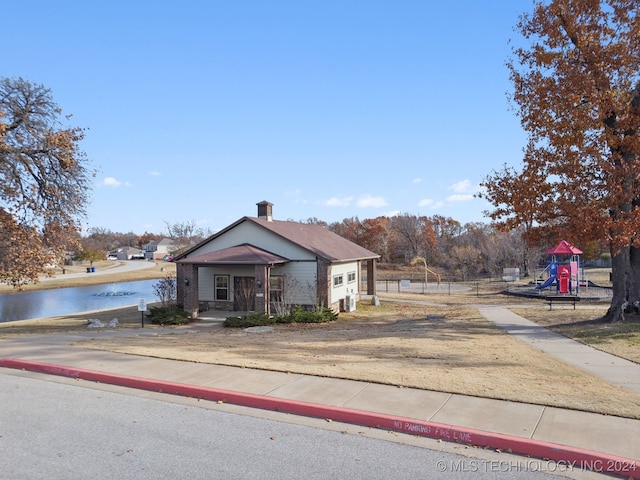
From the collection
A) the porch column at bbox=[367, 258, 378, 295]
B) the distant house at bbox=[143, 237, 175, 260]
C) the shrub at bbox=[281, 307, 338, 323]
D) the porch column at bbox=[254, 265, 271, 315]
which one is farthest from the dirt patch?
the distant house at bbox=[143, 237, 175, 260]

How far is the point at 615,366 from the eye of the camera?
Result: 9.92 metres

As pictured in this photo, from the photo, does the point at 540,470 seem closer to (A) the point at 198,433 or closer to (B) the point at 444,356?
(A) the point at 198,433

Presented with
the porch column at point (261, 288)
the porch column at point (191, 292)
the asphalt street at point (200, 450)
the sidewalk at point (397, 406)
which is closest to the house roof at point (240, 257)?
the porch column at point (261, 288)

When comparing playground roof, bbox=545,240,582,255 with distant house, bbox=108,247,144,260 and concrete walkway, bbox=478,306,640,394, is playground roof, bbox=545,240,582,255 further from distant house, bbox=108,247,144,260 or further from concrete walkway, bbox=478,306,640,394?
distant house, bbox=108,247,144,260

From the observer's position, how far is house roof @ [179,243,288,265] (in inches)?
950

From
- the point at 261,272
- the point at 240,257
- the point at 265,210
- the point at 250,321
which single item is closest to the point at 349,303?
the point at 261,272

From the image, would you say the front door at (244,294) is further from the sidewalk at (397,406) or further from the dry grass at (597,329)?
the sidewalk at (397,406)

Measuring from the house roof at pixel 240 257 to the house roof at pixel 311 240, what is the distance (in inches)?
41.4

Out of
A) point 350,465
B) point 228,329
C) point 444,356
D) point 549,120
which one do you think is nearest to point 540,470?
point 350,465

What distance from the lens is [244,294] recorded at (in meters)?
26.2

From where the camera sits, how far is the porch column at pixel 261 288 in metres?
23.9

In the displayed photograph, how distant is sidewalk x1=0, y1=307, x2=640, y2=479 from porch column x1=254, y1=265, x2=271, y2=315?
13400mm

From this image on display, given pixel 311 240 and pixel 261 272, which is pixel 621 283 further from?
pixel 311 240

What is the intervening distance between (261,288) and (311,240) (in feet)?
20.1
